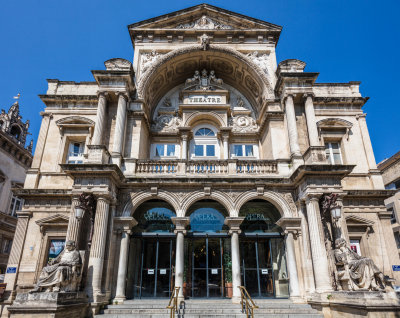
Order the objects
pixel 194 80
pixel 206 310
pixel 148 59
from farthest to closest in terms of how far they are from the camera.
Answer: pixel 194 80 → pixel 148 59 → pixel 206 310

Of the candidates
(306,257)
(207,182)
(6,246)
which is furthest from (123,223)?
(6,246)

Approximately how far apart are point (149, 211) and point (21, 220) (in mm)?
6300

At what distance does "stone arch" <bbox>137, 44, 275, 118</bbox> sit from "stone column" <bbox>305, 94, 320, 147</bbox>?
207 cm

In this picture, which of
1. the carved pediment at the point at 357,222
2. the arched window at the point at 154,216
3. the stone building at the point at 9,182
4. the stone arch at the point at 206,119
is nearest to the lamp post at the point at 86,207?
the arched window at the point at 154,216

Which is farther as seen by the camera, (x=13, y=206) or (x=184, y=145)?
(x=13, y=206)

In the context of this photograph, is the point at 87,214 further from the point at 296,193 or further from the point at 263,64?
the point at 263,64

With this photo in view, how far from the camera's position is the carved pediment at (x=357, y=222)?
14.1m

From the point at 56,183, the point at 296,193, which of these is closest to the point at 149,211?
the point at 56,183

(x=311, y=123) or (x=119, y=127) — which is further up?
(x=311, y=123)

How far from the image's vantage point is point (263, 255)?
548 inches

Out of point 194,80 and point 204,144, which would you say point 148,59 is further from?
point 204,144

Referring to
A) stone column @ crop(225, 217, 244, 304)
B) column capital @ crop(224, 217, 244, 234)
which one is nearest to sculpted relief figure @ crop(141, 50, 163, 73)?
column capital @ crop(224, 217, 244, 234)

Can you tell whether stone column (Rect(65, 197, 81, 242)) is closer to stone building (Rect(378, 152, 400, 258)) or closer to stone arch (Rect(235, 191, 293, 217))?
stone arch (Rect(235, 191, 293, 217))

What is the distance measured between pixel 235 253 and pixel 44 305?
7.48 meters
